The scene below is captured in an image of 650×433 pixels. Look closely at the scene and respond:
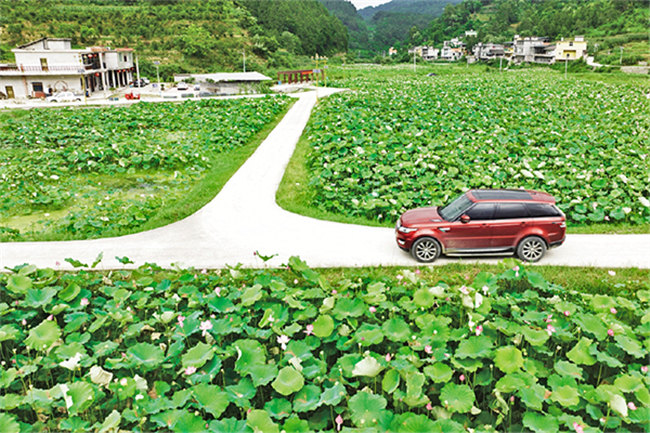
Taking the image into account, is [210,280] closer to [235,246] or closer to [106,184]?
[235,246]

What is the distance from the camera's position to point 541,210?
9.66 metres

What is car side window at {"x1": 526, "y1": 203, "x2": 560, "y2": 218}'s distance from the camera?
31.7ft

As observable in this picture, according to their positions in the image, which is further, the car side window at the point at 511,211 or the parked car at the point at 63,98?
the parked car at the point at 63,98

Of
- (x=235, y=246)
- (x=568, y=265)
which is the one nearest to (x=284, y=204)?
(x=235, y=246)

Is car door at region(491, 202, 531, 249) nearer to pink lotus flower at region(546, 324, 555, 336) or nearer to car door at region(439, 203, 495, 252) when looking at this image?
car door at region(439, 203, 495, 252)

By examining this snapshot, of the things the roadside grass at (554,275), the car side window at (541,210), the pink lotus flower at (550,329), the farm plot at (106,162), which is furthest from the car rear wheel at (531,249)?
the farm plot at (106,162)

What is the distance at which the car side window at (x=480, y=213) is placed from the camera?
382 inches

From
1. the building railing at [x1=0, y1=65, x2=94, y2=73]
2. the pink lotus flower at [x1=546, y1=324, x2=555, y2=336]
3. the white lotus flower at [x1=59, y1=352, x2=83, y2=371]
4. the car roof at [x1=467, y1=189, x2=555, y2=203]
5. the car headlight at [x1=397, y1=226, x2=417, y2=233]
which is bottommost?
the white lotus flower at [x1=59, y1=352, x2=83, y2=371]

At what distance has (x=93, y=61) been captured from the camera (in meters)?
51.8

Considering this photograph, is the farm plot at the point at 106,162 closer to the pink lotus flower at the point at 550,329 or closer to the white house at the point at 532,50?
the pink lotus flower at the point at 550,329

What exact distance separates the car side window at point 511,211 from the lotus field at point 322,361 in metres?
2.14

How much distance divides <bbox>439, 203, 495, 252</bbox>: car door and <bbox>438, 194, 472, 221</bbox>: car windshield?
167 millimetres

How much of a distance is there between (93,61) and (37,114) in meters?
24.4

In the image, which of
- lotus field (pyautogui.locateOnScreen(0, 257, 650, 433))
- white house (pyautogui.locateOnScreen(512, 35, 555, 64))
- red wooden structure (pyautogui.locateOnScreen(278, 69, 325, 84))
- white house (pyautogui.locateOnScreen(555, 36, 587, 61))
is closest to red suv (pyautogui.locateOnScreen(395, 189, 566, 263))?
lotus field (pyautogui.locateOnScreen(0, 257, 650, 433))
